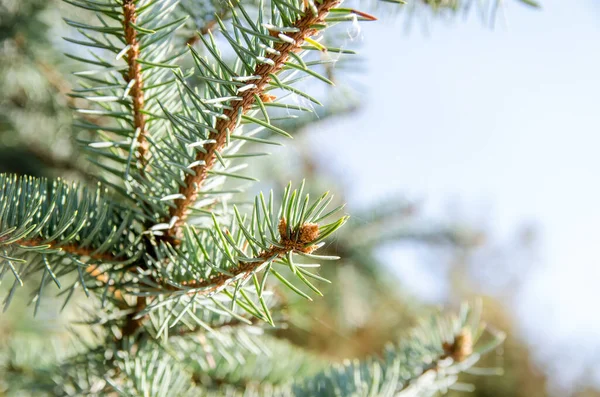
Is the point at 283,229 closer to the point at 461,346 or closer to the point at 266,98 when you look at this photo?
the point at 266,98

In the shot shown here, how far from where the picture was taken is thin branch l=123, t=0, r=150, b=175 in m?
0.21

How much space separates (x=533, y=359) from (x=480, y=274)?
0.45 metres

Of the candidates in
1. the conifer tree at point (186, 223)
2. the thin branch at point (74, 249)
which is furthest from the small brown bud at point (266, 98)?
the thin branch at point (74, 249)

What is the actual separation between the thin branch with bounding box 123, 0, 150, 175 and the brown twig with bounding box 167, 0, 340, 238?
3cm

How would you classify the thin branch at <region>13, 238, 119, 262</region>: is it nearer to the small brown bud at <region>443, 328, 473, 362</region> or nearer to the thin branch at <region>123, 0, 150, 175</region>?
the thin branch at <region>123, 0, 150, 175</region>

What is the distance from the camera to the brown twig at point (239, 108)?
0.17m

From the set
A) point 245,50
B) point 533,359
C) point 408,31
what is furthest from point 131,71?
point 533,359

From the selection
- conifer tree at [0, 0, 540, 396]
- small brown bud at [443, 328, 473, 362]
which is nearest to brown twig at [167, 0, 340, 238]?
conifer tree at [0, 0, 540, 396]

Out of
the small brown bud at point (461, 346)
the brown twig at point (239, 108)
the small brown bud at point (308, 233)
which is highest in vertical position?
the brown twig at point (239, 108)

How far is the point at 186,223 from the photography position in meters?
0.25

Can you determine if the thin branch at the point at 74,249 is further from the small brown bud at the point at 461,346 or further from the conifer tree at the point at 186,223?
the small brown bud at the point at 461,346

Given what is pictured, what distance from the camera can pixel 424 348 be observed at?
315 mm

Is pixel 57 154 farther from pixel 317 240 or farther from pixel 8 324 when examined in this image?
pixel 317 240

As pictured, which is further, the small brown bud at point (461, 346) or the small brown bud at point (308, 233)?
the small brown bud at point (461, 346)
